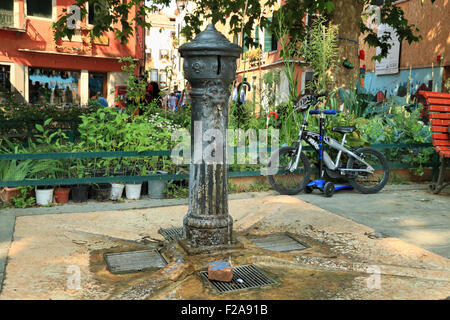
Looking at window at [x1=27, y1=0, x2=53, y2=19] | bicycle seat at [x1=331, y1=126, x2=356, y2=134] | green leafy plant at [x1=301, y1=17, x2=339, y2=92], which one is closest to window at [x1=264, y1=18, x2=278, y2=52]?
window at [x1=27, y1=0, x2=53, y2=19]

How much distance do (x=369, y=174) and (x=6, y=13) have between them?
61.1 ft

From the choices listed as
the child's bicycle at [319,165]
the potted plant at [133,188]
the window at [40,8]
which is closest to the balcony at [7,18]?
the window at [40,8]

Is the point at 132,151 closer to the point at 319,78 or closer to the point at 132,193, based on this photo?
the point at 132,193

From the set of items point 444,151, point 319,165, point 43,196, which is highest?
point 444,151

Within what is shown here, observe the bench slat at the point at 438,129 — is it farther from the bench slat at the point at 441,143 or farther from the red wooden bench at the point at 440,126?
the bench slat at the point at 441,143

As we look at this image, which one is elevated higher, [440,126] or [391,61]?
[391,61]

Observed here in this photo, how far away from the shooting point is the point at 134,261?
11.2ft

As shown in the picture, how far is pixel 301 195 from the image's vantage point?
607 centimetres

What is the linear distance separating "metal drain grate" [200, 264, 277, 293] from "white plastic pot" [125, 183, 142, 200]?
8.71 feet

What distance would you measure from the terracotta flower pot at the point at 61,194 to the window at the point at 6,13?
1683cm

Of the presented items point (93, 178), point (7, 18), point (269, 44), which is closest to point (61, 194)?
point (93, 178)

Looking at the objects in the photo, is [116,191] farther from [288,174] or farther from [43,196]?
[288,174]

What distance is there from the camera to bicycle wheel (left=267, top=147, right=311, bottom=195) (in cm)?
609

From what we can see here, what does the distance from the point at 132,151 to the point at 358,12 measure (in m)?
6.50
